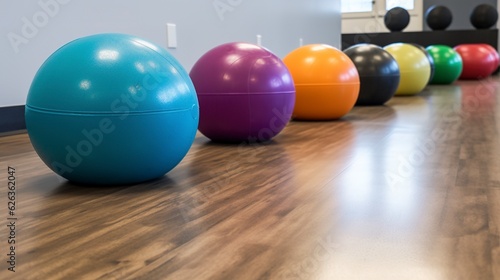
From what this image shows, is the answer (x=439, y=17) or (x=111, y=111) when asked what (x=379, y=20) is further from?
Result: (x=111, y=111)

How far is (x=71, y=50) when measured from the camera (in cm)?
175

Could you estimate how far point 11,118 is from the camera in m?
3.00

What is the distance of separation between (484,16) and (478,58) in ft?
4.18

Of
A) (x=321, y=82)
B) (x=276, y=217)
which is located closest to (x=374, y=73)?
(x=321, y=82)

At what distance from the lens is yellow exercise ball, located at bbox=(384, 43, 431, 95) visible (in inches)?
207

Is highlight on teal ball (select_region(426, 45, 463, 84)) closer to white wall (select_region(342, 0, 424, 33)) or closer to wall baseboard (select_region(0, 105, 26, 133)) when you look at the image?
white wall (select_region(342, 0, 424, 33))

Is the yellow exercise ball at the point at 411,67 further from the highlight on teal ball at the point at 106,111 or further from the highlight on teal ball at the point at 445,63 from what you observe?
the highlight on teal ball at the point at 106,111

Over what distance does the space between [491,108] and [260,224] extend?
324 cm

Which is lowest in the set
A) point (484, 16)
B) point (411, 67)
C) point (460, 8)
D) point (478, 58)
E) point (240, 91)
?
point (478, 58)

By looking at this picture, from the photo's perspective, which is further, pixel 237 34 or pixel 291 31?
pixel 291 31

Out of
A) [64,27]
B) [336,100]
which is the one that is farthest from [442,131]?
[64,27]

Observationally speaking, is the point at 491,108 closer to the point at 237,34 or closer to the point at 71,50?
the point at 237,34

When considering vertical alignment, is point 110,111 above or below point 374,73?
above

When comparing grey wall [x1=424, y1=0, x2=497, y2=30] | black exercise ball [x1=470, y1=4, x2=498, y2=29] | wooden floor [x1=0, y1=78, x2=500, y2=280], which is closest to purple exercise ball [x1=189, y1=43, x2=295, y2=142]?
wooden floor [x1=0, y1=78, x2=500, y2=280]
